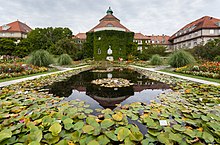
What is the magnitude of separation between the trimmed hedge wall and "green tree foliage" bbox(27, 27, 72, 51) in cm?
1195

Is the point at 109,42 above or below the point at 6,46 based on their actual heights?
above

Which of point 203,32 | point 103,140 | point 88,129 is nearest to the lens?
point 103,140

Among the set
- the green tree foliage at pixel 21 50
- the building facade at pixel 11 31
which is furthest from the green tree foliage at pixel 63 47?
the building facade at pixel 11 31

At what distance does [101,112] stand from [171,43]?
4736cm

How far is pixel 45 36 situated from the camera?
3456 cm

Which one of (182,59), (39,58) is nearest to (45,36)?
(39,58)

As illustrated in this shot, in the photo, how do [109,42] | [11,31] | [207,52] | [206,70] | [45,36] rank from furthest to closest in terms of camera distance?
[11,31], [45,36], [109,42], [207,52], [206,70]

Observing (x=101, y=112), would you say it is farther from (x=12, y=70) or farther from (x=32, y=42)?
(x=32, y=42)

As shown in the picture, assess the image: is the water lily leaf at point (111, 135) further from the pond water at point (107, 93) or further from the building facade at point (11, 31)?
the building facade at point (11, 31)

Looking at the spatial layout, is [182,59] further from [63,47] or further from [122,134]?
[63,47]

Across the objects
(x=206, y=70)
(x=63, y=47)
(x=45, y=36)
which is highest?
(x=45, y=36)

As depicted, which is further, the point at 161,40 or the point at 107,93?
the point at 161,40

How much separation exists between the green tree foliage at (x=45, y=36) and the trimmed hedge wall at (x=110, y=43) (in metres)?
12.0

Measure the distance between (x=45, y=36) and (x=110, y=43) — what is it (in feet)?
61.6
